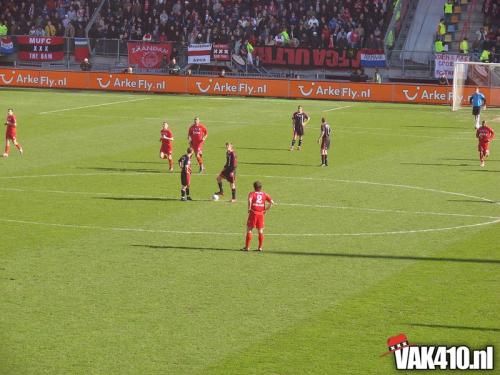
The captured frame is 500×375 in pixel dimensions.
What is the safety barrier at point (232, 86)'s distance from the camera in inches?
2675

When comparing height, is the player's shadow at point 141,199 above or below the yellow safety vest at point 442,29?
below

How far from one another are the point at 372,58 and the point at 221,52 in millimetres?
10458

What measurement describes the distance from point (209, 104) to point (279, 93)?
19.0 feet

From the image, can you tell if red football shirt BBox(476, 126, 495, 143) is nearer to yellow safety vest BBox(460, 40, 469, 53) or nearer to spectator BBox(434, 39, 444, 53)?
yellow safety vest BBox(460, 40, 469, 53)

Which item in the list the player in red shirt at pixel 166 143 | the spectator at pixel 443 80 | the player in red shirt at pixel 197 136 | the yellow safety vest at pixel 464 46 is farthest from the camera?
the yellow safety vest at pixel 464 46

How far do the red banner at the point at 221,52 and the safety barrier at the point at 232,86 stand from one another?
5.23 meters

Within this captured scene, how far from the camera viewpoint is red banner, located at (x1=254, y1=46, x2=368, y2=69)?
73.9m

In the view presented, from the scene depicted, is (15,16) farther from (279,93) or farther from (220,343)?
(220,343)

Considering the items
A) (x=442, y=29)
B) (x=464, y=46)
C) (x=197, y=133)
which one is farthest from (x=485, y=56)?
(x=197, y=133)

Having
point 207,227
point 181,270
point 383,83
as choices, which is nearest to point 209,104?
point 383,83

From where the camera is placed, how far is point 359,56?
73500 mm

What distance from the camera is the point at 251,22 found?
7850cm

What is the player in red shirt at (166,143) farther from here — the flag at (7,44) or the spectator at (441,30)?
the flag at (7,44)

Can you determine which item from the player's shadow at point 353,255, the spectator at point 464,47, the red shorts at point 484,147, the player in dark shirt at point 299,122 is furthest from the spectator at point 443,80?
the player's shadow at point 353,255
